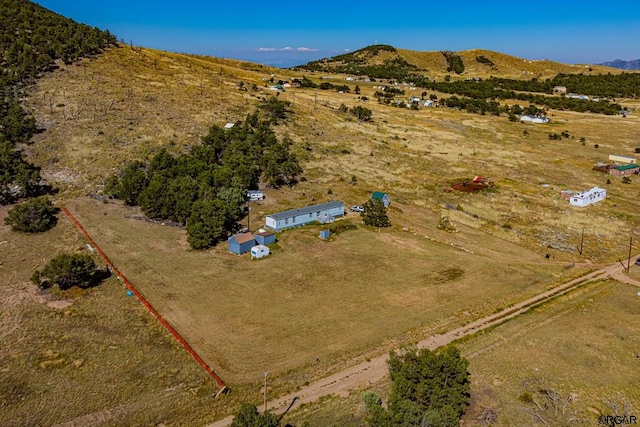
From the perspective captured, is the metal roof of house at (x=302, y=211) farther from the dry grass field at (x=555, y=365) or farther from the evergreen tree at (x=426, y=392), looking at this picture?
the evergreen tree at (x=426, y=392)

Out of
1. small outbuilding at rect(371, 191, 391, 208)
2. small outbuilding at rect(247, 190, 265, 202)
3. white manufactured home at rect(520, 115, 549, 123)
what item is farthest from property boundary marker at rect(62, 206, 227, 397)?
white manufactured home at rect(520, 115, 549, 123)

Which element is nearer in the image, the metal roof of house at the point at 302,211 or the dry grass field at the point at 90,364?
the dry grass field at the point at 90,364

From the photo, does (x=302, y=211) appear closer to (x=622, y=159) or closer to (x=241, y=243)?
(x=241, y=243)

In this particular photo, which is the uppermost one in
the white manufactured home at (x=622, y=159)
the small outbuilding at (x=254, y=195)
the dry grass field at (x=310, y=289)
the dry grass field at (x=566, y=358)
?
the white manufactured home at (x=622, y=159)

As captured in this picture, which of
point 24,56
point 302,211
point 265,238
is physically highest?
point 24,56

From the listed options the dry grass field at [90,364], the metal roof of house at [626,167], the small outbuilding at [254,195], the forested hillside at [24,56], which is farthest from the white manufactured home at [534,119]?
the dry grass field at [90,364]

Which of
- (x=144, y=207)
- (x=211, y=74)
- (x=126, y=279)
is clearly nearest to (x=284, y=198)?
(x=144, y=207)

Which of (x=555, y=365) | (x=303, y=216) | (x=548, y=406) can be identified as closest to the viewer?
(x=548, y=406)

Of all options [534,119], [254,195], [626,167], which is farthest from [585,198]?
[534,119]
